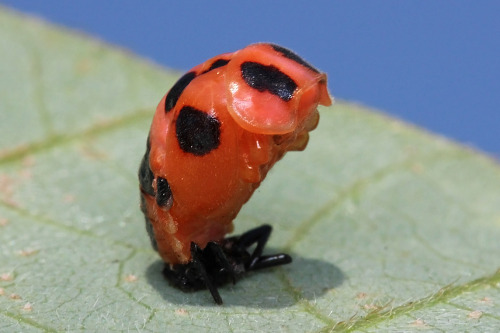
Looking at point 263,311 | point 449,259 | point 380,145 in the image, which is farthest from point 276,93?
point 380,145

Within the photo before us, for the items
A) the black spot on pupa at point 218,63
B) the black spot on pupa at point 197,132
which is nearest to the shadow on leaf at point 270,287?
the black spot on pupa at point 197,132

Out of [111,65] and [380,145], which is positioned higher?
[380,145]

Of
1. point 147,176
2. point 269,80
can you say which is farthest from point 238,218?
point 269,80

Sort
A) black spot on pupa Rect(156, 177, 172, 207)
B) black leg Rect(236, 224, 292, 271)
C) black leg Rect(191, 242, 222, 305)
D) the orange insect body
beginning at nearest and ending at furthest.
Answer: the orange insect body, black spot on pupa Rect(156, 177, 172, 207), black leg Rect(191, 242, 222, 305), black leg Rect(236, 224, 292, 271)

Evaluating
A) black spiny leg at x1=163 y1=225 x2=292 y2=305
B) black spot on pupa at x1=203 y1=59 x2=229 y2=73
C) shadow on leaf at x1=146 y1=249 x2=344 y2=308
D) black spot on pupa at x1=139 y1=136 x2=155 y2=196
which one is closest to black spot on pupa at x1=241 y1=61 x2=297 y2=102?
→ black spot on pupa at x1=203 y1=59 x2=229 y2=73

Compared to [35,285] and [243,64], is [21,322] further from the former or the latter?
[243,64]

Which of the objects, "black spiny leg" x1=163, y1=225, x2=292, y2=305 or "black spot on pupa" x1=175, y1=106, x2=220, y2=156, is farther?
"black spiny leg" x1=163, y1=225, x2=292, y2=305

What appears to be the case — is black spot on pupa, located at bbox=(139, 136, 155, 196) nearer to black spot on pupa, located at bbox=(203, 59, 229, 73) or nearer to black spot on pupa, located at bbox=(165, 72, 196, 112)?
black spot on pupa, located at bbox=(165, 72, 196, 112)

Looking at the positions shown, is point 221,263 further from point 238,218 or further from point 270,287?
point 238,218
